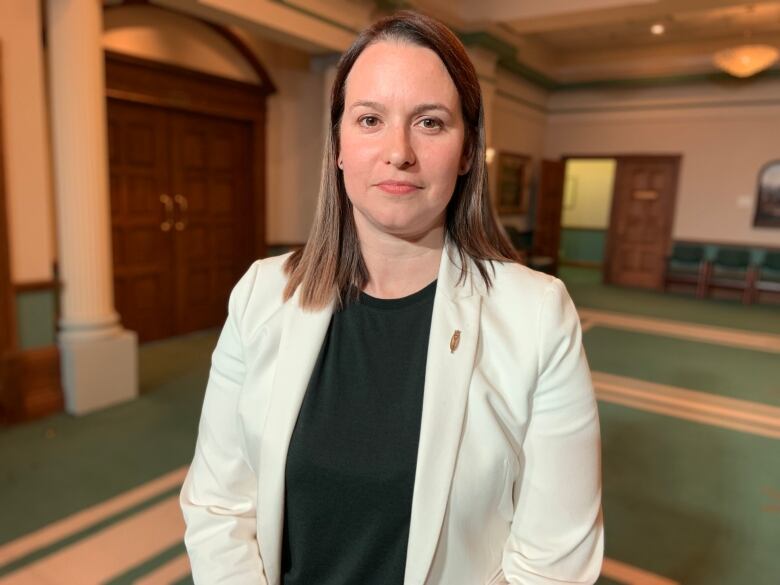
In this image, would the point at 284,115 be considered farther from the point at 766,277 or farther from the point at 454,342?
the point at 766,277

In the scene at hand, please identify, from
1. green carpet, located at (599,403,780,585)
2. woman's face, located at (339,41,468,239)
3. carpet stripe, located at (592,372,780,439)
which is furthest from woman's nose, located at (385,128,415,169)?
carpet stripe, located at (592,372,780,439)

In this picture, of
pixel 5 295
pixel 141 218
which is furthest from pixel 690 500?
pixel 141 218

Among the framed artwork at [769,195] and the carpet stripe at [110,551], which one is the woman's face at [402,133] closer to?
the carpet stripe at [110,551]

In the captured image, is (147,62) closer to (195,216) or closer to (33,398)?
(195,216)

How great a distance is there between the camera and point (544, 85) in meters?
10.1

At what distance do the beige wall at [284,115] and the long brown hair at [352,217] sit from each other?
4.81 meters

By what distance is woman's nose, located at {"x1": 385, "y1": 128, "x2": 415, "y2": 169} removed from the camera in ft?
3.11

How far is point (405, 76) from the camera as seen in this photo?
37.9 inches

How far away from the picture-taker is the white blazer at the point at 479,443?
97 cm

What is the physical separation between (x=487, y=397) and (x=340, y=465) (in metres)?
0.27

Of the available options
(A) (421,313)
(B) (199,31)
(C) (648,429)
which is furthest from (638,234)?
(A) (421,313)

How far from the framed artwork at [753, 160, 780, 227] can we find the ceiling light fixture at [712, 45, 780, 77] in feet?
7.22

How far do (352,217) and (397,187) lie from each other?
236 millimetres

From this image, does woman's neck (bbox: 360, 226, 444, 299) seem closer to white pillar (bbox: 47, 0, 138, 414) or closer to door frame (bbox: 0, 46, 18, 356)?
door frame (bbox: 0, 46, 18, 356)
